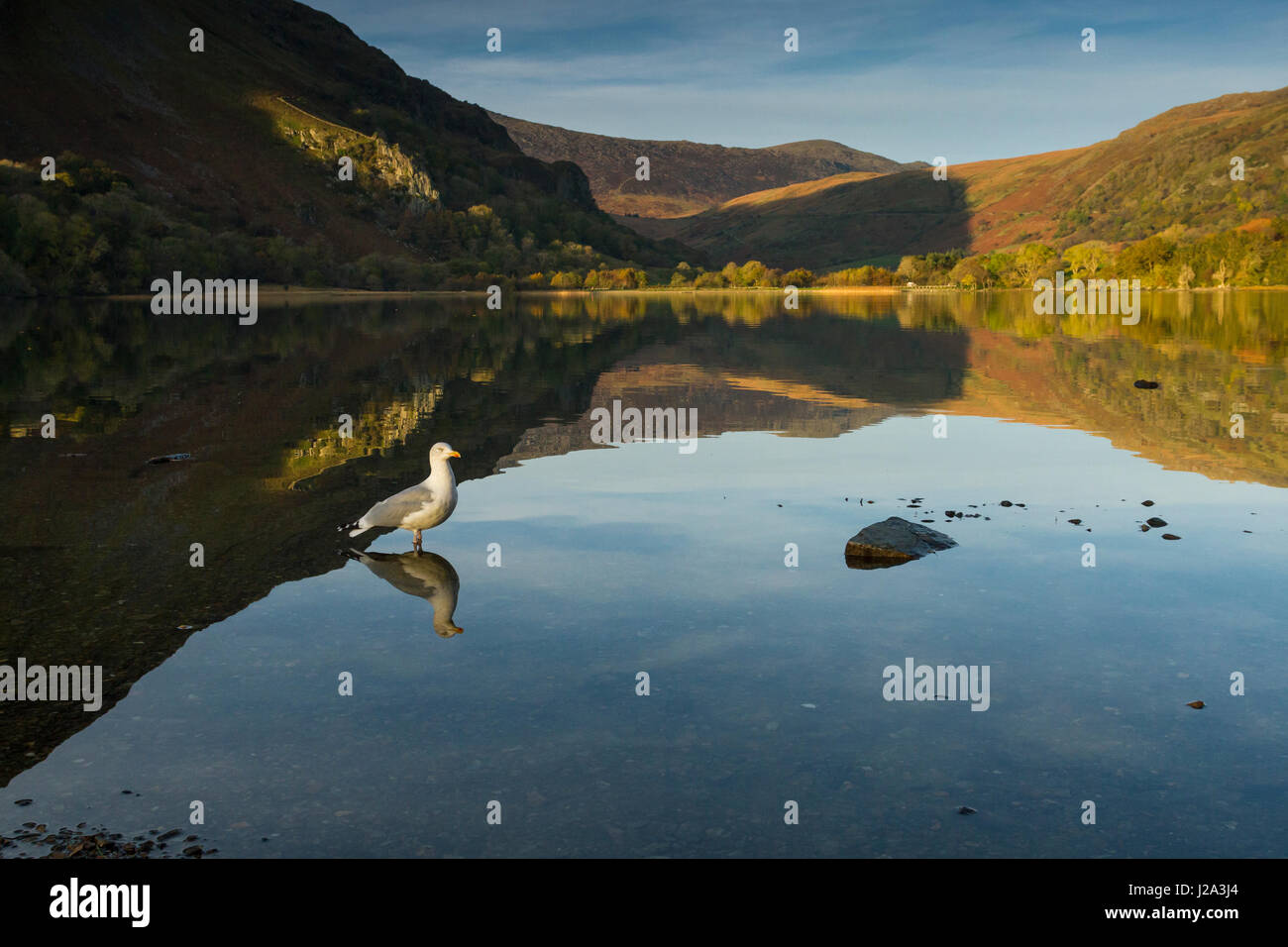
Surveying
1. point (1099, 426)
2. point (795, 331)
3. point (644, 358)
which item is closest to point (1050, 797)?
point (1099, 426)

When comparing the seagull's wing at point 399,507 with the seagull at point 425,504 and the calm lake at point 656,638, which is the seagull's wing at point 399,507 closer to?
the seagull at point 425,504

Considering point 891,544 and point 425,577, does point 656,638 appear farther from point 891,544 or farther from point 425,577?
Result: point 891,544

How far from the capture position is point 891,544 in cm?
1491

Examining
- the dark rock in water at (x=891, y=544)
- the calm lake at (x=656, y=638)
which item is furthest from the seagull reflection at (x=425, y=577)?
the dark rock in water at (x=891, y=544)

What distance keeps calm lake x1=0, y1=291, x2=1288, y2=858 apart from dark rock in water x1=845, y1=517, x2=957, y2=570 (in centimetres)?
37

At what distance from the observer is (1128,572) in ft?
45.9

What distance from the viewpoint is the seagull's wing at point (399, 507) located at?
1472 centimetres

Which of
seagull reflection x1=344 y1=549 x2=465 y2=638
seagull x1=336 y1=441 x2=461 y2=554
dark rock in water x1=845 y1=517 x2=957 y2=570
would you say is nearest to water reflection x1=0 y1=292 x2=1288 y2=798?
seagull reflection x1=344 y1=549 x2=465 y2=638

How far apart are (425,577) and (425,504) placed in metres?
1.11

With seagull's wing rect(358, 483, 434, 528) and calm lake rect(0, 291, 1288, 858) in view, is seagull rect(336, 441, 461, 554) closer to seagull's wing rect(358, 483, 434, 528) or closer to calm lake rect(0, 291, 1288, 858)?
seagull's wing rect(358, 483, 434, 528)

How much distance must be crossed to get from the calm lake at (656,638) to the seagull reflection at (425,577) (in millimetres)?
69

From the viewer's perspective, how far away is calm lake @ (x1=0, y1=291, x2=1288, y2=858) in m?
7.79

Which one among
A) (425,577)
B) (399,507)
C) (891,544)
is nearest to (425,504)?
(399,507)
